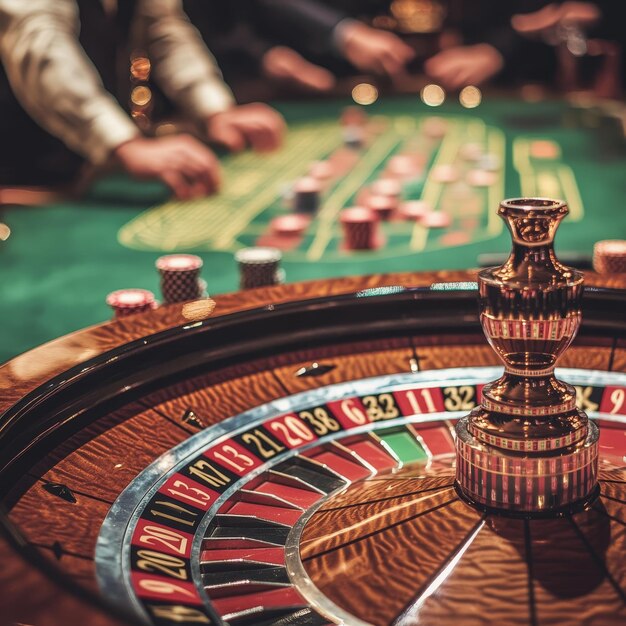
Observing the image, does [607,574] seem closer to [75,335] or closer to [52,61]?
[75,335]

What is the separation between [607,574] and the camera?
1225 millimetres

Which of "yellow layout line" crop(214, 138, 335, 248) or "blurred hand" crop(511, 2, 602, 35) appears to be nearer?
"yellow layout line" crop(214, 138, 335, 248)

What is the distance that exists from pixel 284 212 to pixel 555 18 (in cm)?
639

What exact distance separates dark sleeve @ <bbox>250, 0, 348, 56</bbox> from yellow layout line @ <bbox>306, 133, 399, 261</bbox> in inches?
114

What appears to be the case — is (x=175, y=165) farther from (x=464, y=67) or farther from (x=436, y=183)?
(x=464, y=67)

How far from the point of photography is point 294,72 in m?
8.45

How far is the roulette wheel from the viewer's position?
120 centimetres

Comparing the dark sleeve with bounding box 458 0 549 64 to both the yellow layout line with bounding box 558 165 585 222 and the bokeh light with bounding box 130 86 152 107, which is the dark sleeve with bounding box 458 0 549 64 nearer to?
the bokeh light with bounding box 130 86 152 107

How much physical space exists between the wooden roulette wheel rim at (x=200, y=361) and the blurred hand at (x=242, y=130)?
3.94m

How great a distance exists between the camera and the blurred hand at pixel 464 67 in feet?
27.8

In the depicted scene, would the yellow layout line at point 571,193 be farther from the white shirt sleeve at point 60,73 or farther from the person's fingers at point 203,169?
the white shirt sleeve at point 60,73

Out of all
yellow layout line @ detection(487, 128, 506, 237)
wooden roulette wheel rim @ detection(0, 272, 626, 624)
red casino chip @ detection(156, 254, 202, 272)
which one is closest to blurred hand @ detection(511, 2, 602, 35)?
yellow layout line @ detection(487, 128, 506, 237)

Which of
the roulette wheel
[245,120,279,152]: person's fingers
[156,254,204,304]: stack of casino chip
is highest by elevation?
[245,120,279,152]: person's fingers

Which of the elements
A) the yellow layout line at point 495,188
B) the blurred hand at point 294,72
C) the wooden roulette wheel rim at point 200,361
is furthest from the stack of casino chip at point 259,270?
the blurred hand at point 294,72
